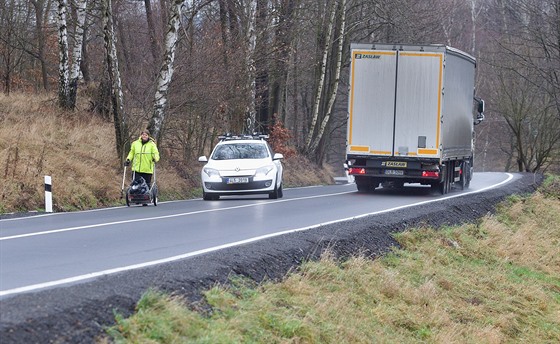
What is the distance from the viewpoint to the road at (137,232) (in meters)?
10.2

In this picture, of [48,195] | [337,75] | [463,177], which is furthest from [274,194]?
[337,75]

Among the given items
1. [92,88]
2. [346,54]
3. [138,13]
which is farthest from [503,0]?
[92,88]

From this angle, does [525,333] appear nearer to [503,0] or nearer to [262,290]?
[262,290]

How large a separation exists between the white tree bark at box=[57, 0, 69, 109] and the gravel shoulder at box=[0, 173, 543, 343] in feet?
43.7

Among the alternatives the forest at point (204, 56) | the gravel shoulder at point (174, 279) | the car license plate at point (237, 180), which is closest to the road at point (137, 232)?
the car license plate at point (237, 180)

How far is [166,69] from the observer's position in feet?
87.4

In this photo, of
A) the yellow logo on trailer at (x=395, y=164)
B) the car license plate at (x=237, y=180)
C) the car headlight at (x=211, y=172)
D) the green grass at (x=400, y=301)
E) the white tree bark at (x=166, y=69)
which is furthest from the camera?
the yellow logo on trailer at (x=395, y=164)

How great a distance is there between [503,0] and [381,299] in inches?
1494

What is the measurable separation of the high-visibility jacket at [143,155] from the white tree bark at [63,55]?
7141 millimetres

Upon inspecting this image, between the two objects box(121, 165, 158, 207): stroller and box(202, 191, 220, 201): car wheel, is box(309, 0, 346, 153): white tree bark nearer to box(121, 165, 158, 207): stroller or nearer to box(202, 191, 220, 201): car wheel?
box(202, 191, 220, 201): car wheel

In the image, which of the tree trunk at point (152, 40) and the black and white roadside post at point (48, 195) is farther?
the tree trunk at point (152, 40)

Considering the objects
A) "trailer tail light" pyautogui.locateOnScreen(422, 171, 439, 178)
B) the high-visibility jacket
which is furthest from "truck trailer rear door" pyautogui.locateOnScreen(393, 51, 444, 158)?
the high-visibility jacket

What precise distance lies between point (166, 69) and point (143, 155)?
515 centimetres

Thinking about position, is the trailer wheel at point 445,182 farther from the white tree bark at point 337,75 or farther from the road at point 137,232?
the white tree bark at point 337,75
